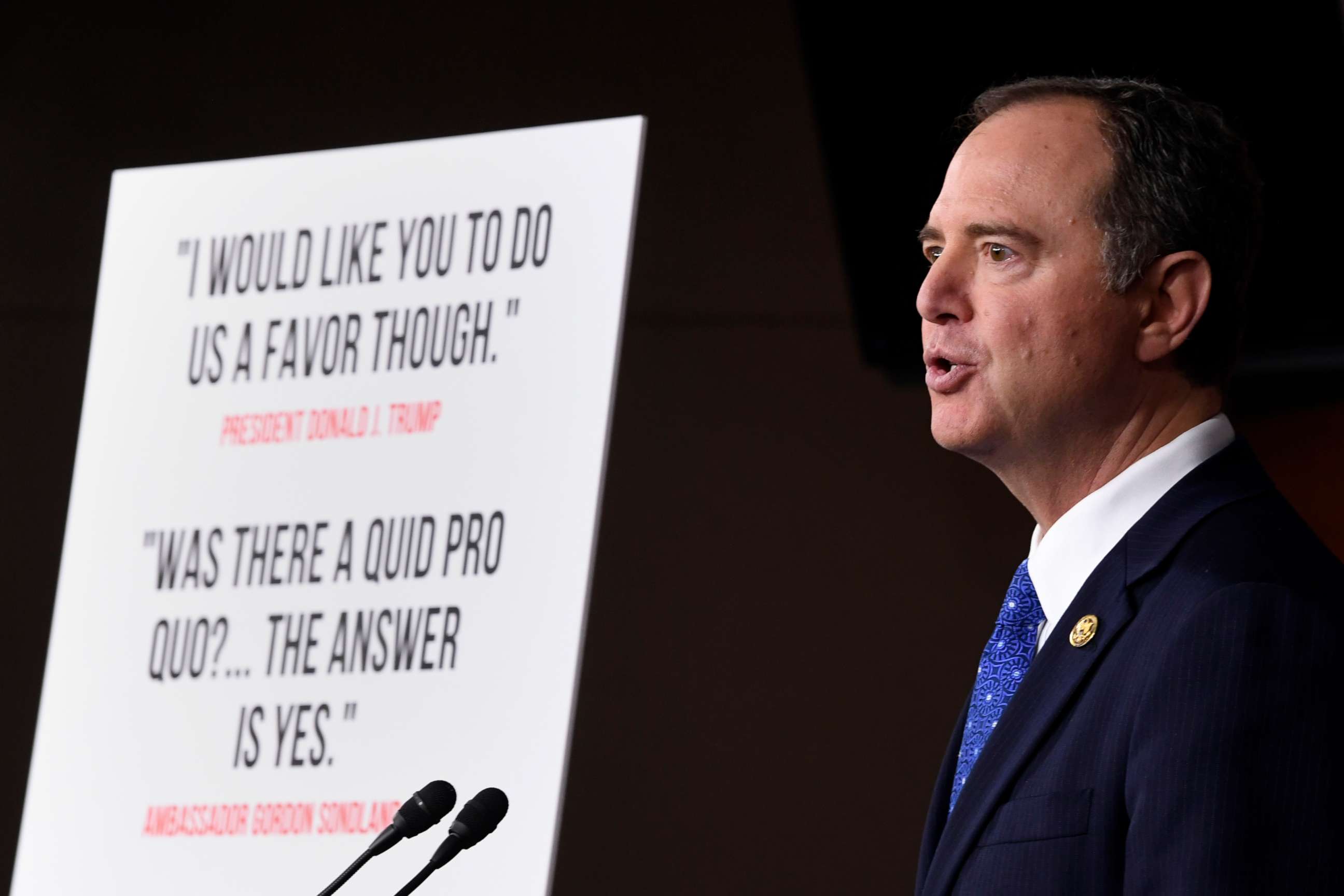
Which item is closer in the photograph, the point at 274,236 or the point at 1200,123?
the point at 1200,123

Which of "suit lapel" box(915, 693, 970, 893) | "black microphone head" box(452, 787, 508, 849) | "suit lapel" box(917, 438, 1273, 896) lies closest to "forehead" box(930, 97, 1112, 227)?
"suit lapel" box(917, 438, 1273, 896)

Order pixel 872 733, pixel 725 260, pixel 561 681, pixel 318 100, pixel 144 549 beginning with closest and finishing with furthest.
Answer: pixel 561 681 < pixel 144 549 < pixel 872 733 < pixel 725 260 < pixel 318 100

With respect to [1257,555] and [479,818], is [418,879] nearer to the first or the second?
[479,818]

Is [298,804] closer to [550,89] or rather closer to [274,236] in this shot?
[274,236]

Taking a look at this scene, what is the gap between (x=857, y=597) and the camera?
366 cm

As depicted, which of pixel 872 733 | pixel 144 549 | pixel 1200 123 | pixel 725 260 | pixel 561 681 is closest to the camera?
pixel 1200 123

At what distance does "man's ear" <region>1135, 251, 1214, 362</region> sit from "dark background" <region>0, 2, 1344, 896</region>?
5.77ft

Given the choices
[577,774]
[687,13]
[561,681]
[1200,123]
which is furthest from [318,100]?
[1200,123]

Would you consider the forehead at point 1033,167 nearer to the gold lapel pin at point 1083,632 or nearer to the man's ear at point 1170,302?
the man's ear at point 1170,302

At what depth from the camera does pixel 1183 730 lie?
43.8 inches

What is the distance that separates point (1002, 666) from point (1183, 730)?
11.7 inches

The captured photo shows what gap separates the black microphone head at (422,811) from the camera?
5.18 ft

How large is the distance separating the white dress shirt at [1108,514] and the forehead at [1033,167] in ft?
0.73

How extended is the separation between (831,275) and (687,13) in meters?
0.78
